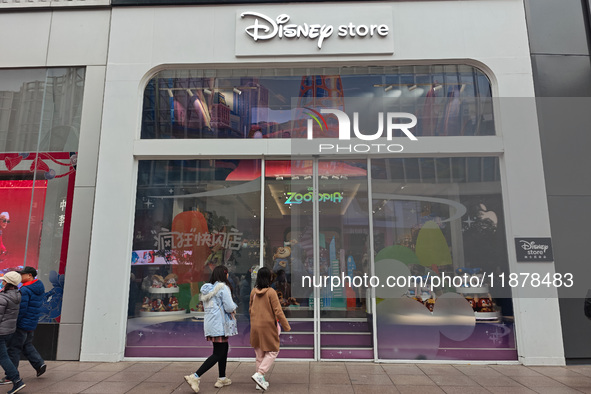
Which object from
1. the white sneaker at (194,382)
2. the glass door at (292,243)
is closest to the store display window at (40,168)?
the white sneaker at (194,382)

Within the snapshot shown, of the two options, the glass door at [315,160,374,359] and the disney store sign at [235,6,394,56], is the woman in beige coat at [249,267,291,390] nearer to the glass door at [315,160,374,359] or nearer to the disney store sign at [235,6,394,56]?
the glass door at [315,160,374,359]

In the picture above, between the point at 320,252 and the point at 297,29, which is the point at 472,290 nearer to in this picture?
the point at 320,252

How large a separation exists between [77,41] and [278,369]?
748 centimetres

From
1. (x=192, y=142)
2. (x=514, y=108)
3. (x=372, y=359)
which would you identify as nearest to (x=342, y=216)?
(x=372, y=359)

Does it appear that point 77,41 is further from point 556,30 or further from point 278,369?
point 556,30

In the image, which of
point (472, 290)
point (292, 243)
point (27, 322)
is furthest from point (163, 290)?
point (472, 290)

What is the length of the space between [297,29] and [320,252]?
4460 mm

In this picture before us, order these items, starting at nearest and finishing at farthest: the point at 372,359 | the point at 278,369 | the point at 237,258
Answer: the point at 278,369
the point at 372,359
the point at 237,258

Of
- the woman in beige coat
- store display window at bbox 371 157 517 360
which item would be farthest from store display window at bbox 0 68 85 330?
store display window at bbox 371 157 517 360

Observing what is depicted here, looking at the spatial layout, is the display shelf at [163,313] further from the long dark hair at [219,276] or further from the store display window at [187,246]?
the long dark hair at [219,276]

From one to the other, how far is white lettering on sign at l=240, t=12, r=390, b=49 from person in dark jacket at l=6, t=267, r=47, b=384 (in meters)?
5.75

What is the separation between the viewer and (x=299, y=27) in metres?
7.77

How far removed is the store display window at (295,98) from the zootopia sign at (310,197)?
1.16 metres

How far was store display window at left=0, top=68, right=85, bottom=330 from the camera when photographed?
7.26 metres
